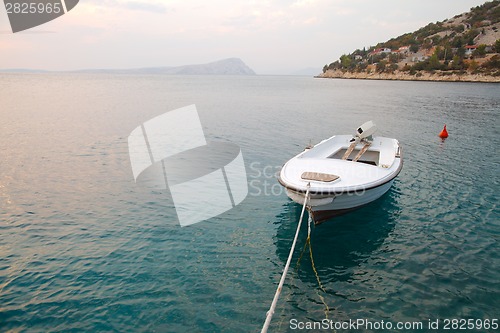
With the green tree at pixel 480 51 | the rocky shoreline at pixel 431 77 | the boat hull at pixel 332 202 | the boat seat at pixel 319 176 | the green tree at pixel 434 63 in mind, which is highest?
the green tree at pixel 480 51

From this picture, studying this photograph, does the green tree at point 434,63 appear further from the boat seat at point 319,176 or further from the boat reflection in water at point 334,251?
the boat seat at point 319,176

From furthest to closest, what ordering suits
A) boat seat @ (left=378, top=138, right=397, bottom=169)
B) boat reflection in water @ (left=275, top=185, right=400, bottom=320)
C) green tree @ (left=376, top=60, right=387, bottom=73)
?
green tree @ (left=376, top=60, right=387, bottom=73)
boat seat @ (left=378, top=138, right=397, bottom=169)
boat reflection in water @ (left=275, top=185, right=400, bottom=320)

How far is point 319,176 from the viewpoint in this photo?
509 inches

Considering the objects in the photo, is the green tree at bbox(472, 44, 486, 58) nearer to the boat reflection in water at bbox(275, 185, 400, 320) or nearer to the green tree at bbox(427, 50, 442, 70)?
the green tree at bbox(427, 50, 442, 70)

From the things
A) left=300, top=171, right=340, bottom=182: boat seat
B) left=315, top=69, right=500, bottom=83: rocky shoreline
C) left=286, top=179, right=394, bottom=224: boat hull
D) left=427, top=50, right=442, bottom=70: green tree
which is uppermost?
left=427, top=50, right=442, bottom=70: green tree

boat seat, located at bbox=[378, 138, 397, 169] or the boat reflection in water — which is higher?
boat seat, located at bbox=[378, 138, 397, 169]

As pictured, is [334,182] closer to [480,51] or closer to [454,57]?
[454,57]

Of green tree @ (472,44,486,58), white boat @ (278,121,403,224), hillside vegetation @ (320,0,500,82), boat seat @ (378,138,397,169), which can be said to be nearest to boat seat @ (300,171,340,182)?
white boat @ (278,121,403,224)

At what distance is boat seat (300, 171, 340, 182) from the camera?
12606 mm

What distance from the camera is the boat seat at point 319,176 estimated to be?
41.4ft

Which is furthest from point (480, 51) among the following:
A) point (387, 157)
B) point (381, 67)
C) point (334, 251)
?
point (334, 251)

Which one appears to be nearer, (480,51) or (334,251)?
(334,251)

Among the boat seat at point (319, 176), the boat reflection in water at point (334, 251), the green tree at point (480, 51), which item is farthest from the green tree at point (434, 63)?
the boat seat at point (319, 176)

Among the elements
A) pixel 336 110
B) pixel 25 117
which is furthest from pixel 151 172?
pixel 336 110
